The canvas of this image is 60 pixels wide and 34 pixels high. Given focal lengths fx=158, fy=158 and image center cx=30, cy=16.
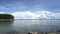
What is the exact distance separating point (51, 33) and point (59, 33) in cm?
100

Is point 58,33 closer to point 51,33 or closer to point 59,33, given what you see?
point 59,33

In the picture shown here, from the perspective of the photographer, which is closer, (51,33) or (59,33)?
(51,33)

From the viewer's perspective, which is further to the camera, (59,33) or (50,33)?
(59,33)

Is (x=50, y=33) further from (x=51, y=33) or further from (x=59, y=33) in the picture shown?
(x=59, y=33)

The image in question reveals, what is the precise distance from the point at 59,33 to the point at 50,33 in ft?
3.47

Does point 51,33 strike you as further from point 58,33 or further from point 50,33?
point 58,33

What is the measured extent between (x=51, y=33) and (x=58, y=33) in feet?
3.28

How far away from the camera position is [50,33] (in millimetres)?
8789

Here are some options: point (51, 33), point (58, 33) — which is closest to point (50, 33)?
point (51, 33)

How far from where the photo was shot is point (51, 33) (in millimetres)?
8812

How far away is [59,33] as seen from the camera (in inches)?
379

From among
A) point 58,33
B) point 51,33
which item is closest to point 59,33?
point 58,33

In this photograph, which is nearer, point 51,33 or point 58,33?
point 51,33
